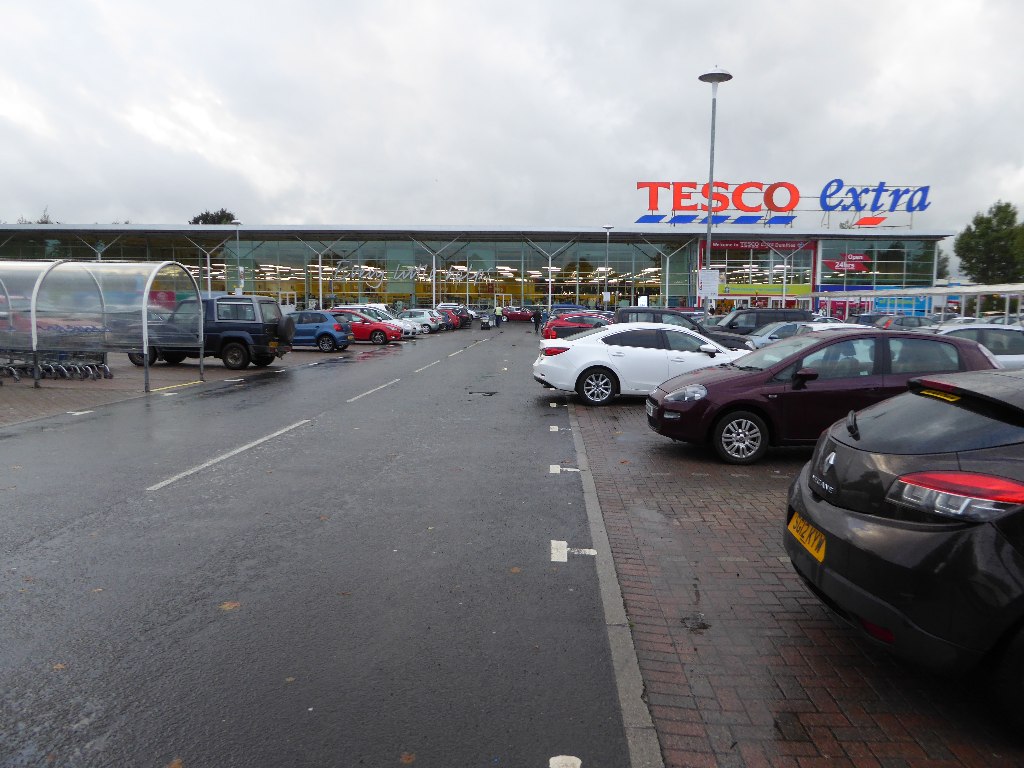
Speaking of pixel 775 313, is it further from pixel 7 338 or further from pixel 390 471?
pixel 7 338

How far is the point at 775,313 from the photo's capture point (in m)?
24.7

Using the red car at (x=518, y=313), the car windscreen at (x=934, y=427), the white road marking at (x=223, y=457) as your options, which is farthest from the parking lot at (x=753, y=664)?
the red car at (x=518, y=313)

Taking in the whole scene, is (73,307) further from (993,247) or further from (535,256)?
(993,247)

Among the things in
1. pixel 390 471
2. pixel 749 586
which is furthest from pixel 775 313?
pixel 749 586

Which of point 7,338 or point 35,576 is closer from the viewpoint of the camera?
point 35,576

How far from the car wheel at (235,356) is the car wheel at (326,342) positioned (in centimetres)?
773

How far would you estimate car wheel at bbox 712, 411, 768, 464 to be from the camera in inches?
334

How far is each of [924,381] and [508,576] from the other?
2807 millimetres

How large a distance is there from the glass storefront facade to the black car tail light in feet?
185

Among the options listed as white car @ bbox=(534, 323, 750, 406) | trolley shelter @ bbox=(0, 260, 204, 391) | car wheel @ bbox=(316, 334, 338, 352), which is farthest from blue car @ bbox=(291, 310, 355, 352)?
white car @ bbox=(534, 323, 750, 406)

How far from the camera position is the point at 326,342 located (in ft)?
93.1

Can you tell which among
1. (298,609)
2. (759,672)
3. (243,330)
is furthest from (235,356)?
(759,672)

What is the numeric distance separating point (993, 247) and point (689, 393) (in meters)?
88.4

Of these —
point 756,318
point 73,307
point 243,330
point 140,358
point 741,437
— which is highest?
point 73,307
